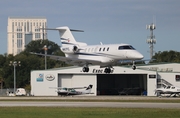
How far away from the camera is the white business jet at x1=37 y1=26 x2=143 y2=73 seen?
59094 millimetres

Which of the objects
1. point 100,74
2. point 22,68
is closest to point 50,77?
point 100,74

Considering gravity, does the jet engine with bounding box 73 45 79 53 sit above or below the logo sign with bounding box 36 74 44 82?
above

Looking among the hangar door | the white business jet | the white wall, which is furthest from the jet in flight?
the white business jet

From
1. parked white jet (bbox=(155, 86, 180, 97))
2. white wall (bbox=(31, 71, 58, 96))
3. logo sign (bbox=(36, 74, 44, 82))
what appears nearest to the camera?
parked white jet (bbox=(155, 86, 180, 97))

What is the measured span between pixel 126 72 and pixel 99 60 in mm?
37206

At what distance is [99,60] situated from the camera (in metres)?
61.8

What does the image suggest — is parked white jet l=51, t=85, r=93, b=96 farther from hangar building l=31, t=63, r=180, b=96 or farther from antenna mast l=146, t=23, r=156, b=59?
antenna mast l=146, t=23, r=156, b=59

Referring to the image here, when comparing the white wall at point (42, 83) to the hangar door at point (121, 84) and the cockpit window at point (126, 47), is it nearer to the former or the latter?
the hangar door at point (121, 84)

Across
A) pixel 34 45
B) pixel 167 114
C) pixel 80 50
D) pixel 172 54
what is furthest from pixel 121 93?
pixel 34 45

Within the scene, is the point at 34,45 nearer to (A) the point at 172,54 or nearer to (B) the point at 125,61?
(A) the point at 172,54

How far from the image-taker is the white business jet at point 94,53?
59094 mm

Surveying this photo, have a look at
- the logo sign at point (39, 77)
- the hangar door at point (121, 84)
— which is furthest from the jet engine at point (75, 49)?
the hangar door at point (121, 84)

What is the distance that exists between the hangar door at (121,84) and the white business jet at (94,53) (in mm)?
34613

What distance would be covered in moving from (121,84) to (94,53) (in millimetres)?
50752
